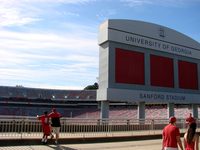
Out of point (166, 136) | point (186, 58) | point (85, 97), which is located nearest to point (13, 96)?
point (85, 97)

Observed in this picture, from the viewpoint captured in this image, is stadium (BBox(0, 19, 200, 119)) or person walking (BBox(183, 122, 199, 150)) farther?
stadium (BBox(0, 19, 200, 119))

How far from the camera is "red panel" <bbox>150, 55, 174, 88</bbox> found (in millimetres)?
28364

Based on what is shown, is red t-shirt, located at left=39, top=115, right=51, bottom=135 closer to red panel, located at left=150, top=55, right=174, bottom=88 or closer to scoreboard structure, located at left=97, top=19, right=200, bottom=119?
scoreboard structure, located at left=97, top=19, right=200, bottom=119

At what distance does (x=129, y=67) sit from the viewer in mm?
26484

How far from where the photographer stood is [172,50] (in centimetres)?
3023

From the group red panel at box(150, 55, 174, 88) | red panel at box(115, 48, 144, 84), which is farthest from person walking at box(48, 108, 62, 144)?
red panel at box(150, 55, 174, 88)

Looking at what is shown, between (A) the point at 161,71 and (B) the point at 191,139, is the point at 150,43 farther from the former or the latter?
(B) the point at 191,139

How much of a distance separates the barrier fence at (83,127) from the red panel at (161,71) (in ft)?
14.6

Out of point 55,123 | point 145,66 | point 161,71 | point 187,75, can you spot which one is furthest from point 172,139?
point 187,75

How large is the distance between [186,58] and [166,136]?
2479cm

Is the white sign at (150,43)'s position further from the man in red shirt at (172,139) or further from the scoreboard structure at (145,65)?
the man in red shirt at (172,139)

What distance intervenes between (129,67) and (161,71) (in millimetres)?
4087

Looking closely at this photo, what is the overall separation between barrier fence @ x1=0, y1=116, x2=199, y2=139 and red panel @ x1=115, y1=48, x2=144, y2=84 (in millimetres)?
4292

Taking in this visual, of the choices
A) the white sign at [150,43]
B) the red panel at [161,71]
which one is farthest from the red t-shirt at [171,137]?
the red panel at [161,71]
